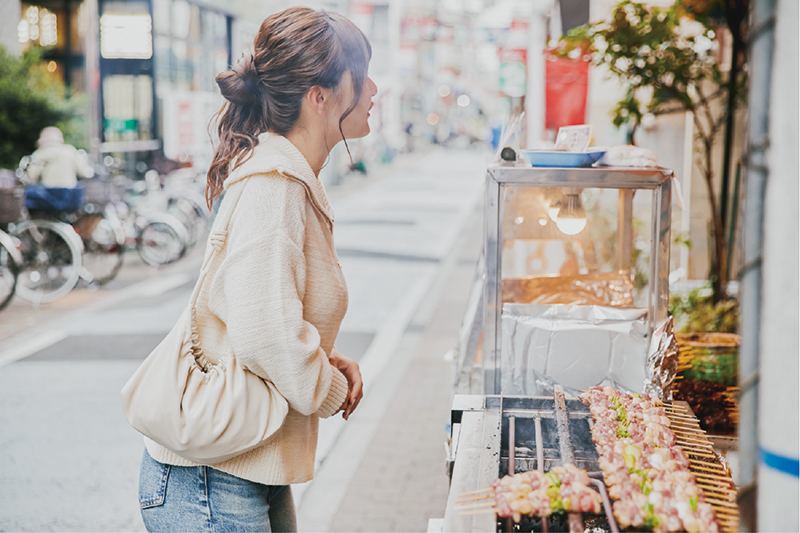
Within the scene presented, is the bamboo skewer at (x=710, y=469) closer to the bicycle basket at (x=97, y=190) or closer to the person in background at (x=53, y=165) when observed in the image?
the person in background at (x=53, y=165)

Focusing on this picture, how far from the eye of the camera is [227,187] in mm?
1974

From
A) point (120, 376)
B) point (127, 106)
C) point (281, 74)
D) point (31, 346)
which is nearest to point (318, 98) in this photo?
point (281, 74)

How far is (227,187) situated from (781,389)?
1.33 metres

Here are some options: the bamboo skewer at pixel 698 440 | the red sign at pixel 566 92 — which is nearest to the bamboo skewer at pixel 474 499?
the bamboo skewer at pixel 698 440

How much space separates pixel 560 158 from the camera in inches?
109

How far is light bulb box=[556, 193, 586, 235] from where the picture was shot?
10.3ft

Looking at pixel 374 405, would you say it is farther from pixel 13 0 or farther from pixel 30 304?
pixel 13 0

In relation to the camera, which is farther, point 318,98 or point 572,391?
point 572,391

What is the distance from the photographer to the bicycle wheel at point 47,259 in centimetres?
973

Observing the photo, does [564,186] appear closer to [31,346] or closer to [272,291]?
[272,291]

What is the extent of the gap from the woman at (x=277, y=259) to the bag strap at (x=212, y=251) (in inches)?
0.6

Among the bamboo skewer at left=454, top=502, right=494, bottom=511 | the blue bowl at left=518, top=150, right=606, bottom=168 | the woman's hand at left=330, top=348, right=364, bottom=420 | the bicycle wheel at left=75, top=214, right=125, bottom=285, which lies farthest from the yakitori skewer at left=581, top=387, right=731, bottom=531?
the bicycle wheel at left=75, top=214, right=125, bottom=285

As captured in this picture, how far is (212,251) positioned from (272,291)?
8.7 inches

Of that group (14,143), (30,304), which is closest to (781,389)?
(30,304)
